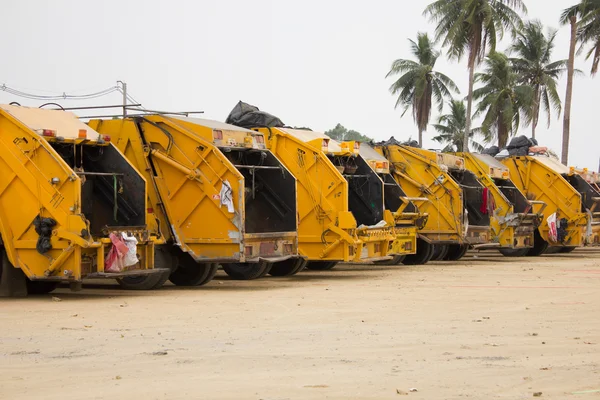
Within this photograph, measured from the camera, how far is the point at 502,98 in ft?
172

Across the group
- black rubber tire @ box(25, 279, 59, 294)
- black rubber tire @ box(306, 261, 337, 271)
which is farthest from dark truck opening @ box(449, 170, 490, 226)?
black rubber tire @ box(25, 279, 59, 294)

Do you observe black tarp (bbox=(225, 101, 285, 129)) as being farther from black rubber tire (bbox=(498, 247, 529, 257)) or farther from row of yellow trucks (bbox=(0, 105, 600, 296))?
black rubber tire (bbox=(498, 247, 529, 257))

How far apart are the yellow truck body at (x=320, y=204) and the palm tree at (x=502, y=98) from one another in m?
35.0

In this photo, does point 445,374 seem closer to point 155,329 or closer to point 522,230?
point 155,329

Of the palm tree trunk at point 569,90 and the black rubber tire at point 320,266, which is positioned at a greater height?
the palm tree trunk at point 569,90

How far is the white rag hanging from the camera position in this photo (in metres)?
14.8

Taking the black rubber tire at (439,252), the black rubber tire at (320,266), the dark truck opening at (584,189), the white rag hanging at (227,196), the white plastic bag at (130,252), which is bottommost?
the black rubber tire at (320,266)

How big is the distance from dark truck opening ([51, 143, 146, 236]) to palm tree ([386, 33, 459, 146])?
43514 mm

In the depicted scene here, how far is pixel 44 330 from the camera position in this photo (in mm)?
10133

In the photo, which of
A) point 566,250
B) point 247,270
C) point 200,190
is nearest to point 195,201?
point 200,190

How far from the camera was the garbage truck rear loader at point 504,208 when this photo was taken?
2402 centimetres

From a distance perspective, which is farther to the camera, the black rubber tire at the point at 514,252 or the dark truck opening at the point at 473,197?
the black rubber tire at the point at 514,252

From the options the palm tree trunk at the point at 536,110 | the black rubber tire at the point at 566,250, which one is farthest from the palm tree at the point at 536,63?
the black rubber tire at the point at 566,250

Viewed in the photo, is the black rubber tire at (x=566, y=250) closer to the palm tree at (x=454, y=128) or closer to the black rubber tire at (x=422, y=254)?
the black rubber tire at (x=422, y=254)
